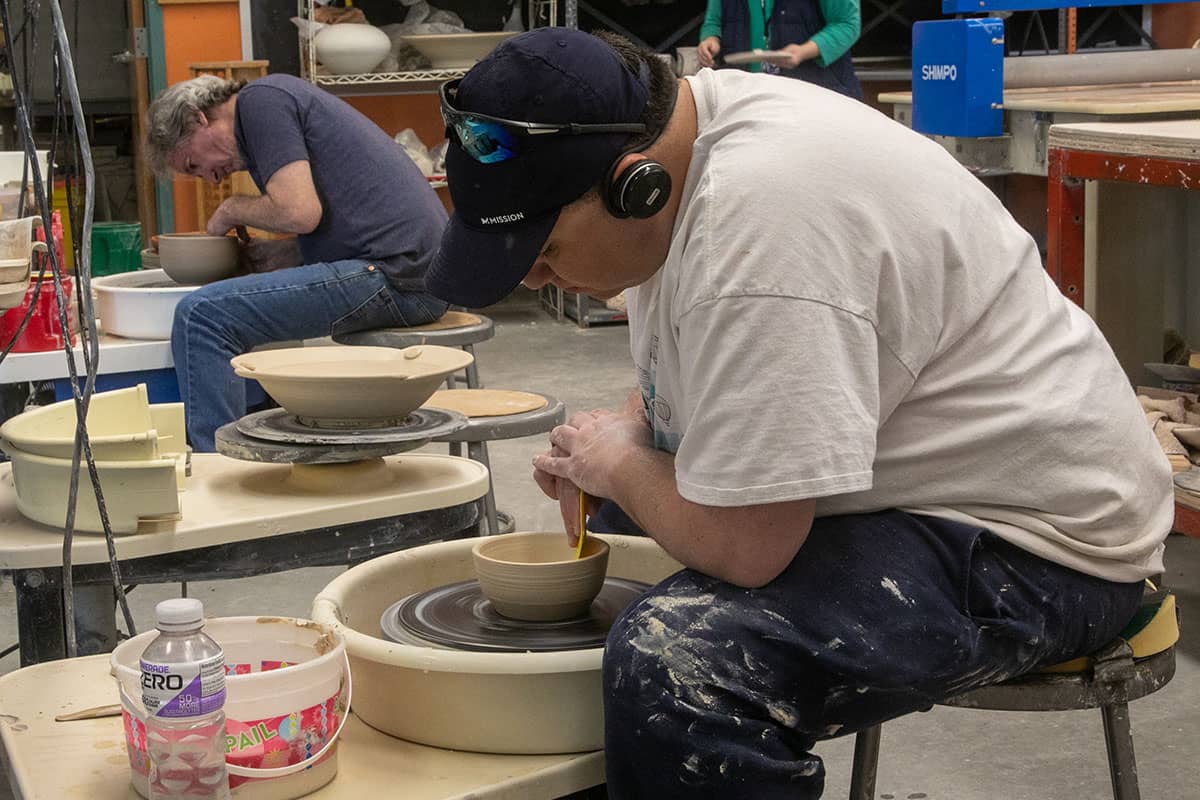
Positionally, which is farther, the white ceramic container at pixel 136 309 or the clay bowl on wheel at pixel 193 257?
the clay bowl on wheel at pixel 193 257

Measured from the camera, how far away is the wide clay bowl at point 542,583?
1651 mm

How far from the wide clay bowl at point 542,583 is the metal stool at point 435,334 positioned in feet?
6.82

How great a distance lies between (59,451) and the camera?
1980 mm

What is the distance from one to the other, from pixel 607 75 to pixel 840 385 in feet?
1.37

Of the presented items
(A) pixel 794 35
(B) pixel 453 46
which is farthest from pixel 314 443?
(B) pixel 453 46

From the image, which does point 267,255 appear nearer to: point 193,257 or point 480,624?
point 193,257

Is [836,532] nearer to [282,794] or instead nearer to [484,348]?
[282,794]

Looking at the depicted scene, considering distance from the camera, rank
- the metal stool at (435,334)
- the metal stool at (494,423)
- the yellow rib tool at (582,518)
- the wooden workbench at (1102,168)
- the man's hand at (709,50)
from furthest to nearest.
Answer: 1. the man's hand at (709,50)
2. the metal stool at (435,334)
3. the metal stool at (494,423)
4. the wooden workbench at (1102,168)
5. the yellow rib tool at (582,518)

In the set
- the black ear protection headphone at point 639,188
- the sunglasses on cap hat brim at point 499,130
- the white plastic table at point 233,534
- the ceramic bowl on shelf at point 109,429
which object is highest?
the sunglasses on cap hat brim at point 499,130

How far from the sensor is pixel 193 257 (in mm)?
3980

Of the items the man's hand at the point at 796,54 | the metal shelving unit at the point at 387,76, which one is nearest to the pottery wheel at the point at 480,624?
the man's hand at the point at 796,54

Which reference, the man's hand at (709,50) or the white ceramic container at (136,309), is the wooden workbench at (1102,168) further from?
the man's hand at (709,50)

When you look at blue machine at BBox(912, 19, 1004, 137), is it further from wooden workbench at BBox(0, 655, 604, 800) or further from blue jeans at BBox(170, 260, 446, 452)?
wooden workbench at BBox(0, 655, 604, 800)

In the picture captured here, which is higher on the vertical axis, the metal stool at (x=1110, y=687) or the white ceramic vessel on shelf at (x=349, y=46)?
the white ceramic vessel on shelf at (x=349, y=46)
